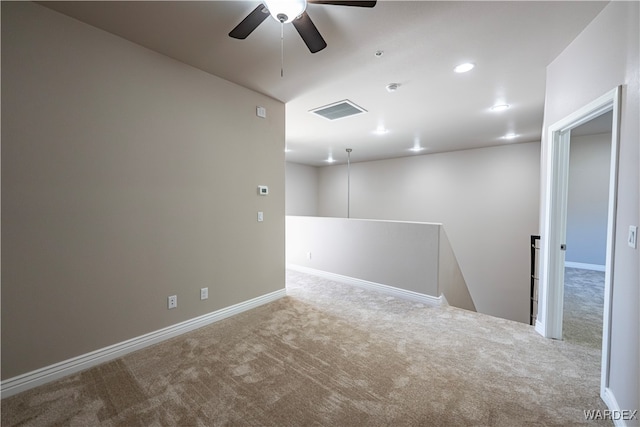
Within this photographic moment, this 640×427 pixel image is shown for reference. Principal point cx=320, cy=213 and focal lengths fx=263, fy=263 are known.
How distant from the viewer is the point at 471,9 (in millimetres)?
1827

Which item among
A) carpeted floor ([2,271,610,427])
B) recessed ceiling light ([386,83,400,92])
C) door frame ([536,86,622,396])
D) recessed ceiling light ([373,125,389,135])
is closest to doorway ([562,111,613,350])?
door frame ([536,86,622,396])

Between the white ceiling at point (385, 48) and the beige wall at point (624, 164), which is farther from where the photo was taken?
the white ceiling at point (385, 48)

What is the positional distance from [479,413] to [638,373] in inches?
32.7

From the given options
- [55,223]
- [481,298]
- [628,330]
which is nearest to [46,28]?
[55,223]

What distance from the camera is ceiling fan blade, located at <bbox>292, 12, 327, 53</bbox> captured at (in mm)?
1583

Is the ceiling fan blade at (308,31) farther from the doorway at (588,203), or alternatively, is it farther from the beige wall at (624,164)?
the doorway at (588,203)

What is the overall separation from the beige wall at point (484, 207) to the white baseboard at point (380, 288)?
320cm

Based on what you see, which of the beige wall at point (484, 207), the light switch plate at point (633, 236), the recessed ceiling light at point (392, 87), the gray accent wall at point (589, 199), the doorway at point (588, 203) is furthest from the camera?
the beige wall at point (484, 207)

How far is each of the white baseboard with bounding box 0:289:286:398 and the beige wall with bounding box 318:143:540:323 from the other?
535 centimetres

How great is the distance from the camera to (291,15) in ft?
5.05

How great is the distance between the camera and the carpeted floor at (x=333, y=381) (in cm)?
161

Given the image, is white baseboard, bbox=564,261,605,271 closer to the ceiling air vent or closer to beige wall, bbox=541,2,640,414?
beige wall, bbox=541,2,640,414

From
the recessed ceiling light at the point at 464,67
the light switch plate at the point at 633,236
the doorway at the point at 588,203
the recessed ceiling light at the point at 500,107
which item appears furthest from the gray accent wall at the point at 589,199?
the light switch plate at the point at 633,236

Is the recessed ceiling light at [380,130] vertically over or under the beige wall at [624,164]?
over
